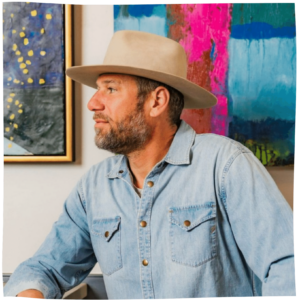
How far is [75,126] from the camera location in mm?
863

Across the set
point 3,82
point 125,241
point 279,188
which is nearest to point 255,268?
point 279,188

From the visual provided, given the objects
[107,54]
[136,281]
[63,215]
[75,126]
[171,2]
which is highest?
[171,2]

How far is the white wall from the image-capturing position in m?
0.84

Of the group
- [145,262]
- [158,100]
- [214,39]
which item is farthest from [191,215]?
[214,39]

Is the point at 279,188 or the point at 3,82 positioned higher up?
the point at 3,82

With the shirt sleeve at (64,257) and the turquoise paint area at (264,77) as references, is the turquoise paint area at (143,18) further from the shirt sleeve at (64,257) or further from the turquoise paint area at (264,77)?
the shirt sleeve at (64,257)

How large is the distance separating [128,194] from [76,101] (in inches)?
9.4

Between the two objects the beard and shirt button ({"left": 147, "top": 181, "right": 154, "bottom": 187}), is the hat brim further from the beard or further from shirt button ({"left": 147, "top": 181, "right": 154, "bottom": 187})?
shirt button ({"left": 147, "top": 181, "right": 154, "bottom": 187})

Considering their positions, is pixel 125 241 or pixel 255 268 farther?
pixel 125 241

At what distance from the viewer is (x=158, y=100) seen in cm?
88

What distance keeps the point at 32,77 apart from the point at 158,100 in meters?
0.28

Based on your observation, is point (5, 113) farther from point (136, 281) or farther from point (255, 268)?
point (255, 268)

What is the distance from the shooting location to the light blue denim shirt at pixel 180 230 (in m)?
0.75

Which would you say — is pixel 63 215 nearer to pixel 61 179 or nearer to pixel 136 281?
pixel 61 179
